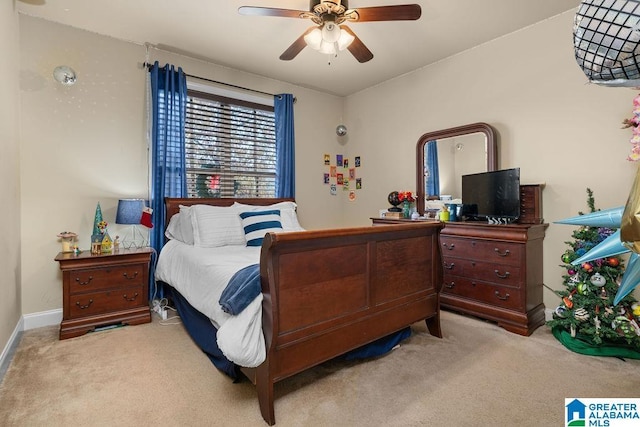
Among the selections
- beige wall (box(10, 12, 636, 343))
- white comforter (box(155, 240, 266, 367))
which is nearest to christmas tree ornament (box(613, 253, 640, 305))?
white comforter (box(155, 240, 266, 367))

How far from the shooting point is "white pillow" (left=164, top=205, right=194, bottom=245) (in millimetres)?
3178

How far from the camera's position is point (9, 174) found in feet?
7.97

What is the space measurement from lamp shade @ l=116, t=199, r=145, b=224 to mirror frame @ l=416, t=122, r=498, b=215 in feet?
9.98

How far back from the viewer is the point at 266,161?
168 inches

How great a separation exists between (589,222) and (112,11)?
3.61 metres

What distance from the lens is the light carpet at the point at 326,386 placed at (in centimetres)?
169

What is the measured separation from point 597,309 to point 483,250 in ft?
2.85

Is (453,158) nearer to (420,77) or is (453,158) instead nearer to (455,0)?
(420,77)

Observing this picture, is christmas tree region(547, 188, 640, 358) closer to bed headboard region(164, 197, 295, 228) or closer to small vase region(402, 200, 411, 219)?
small vase region(402, 200, 411, 219)

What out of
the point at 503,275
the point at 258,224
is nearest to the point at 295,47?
the point at 258,224

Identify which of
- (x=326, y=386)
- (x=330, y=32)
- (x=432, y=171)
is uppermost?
(x=330, y=32)

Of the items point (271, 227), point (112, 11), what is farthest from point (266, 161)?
point (112, 11)

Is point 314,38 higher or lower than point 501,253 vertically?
higher

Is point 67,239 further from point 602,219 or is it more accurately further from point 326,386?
point 602,219
